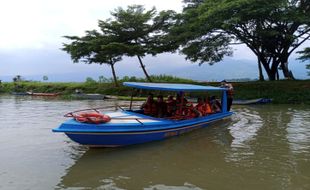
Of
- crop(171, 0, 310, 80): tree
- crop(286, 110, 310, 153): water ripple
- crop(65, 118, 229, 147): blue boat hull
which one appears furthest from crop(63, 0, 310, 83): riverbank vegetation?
crop(65, 118, 229, 147): blue boat hull

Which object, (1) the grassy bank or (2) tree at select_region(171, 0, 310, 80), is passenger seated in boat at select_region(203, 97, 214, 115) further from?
(2) tree at select_region(171, 0, 310, 80)

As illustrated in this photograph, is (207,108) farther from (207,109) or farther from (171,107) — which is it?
(171,107)

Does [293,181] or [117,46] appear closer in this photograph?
[293,181]

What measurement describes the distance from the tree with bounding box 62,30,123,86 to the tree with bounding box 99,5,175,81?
92 cm

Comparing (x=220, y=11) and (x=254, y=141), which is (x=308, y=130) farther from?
(x=220, y=11)

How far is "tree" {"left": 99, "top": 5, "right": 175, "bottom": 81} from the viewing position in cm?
3441

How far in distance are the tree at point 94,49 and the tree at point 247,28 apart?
22.6 feet

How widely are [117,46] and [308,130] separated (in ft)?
69.6

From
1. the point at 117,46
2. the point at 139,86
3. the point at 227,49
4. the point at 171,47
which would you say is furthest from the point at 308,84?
the point at 139,86

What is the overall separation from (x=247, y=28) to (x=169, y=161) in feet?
66.3

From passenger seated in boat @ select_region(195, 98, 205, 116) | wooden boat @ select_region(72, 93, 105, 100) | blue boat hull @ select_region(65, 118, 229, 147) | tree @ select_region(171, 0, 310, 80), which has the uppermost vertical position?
tree @ select_region(171, 0, 310, 80)

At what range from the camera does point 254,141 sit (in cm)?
1277

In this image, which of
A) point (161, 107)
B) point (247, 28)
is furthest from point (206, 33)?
point (161, 107)

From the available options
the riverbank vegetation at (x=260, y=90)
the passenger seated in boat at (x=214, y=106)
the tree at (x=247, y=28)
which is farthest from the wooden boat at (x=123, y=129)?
the tree at (x=247, y=28)
